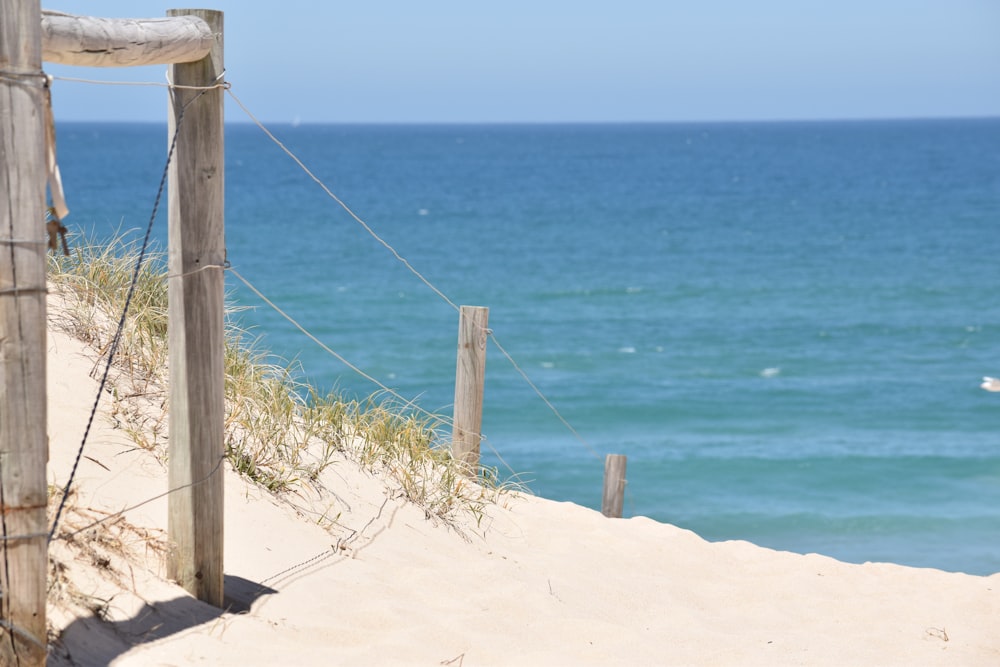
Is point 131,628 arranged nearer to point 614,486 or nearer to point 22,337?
point 22,337

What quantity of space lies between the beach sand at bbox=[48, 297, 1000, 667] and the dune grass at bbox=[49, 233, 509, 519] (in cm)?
12

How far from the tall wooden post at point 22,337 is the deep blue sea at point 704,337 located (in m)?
3.36

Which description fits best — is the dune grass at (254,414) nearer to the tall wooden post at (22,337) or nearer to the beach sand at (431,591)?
the beach sand at (431,591)

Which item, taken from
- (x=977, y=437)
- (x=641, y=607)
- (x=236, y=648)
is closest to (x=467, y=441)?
(x=641, y=607)

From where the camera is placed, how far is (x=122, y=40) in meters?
3.52

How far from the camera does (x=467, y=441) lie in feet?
22.6

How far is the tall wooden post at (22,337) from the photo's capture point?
3.04m

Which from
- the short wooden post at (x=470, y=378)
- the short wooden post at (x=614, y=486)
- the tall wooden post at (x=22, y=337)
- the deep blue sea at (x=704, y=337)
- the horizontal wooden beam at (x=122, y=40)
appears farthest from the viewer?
the deep blue sea at (x=704, y=337)

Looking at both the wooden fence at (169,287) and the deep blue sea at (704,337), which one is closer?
the wooden fence at (169,287)

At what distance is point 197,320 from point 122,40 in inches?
41.0

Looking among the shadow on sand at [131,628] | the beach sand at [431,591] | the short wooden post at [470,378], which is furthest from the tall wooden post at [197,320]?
the short wooden post at [470,378]

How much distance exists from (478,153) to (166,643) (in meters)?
103

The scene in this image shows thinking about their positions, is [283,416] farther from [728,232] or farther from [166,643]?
[728,232]

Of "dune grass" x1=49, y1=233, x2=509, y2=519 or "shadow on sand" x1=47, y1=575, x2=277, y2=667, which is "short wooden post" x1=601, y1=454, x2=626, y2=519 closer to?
"dune grass" x1=49, y1=233, x2=509, y2=519
